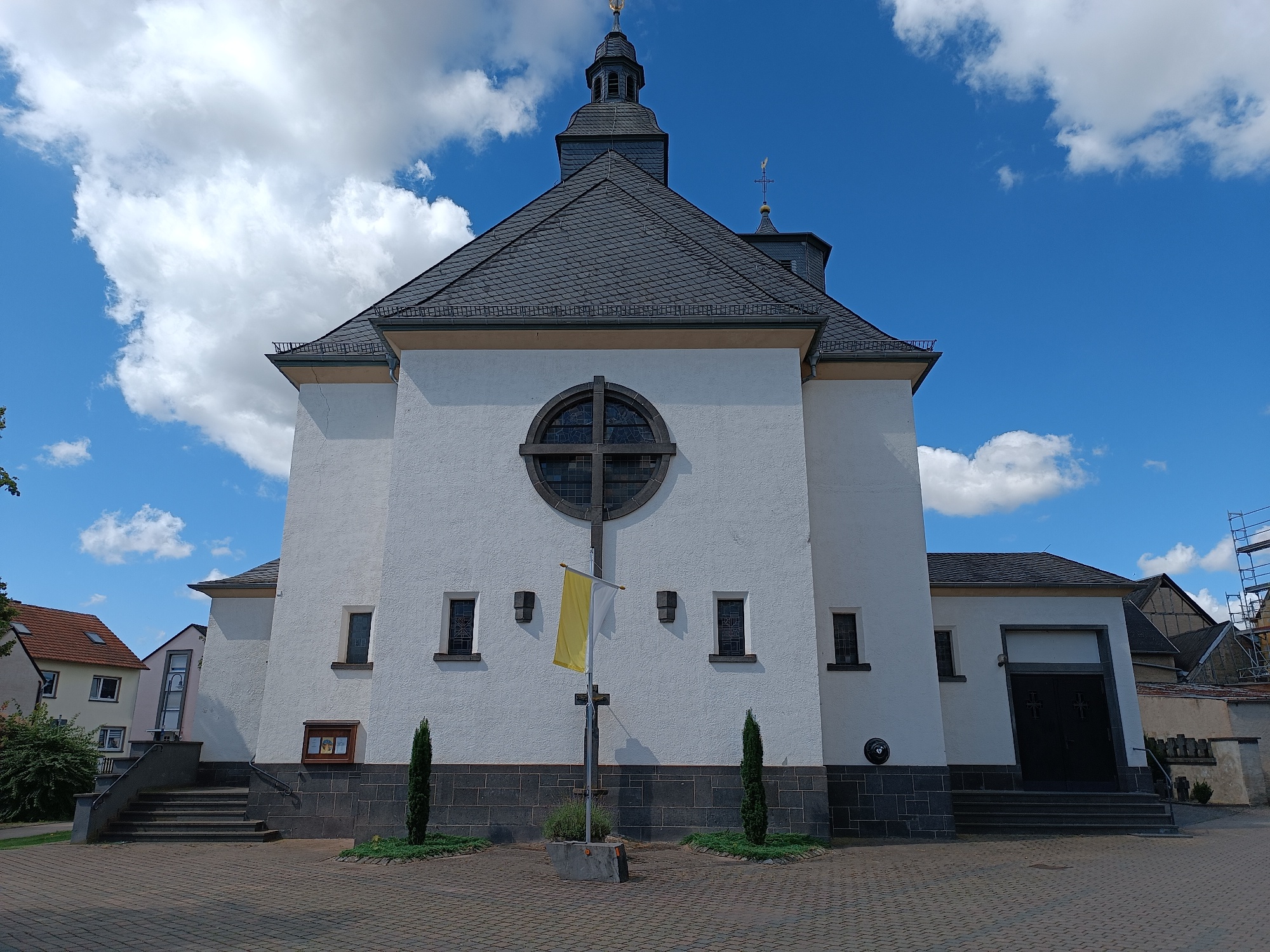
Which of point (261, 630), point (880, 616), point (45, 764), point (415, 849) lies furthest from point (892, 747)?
point (45, 764)

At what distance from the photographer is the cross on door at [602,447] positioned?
47.5 feet

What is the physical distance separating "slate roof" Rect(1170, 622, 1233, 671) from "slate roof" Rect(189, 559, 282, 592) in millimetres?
34235

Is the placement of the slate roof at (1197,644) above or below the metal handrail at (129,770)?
above

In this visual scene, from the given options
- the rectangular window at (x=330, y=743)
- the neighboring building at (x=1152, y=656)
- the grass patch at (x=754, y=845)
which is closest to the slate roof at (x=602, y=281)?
the rectangular window at (x=330, y=743)

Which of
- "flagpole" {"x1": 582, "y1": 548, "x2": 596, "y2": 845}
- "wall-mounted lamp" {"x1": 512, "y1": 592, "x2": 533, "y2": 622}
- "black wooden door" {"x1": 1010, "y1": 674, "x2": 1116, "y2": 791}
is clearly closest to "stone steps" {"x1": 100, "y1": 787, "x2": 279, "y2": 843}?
"wall-mounted lamp" {"x1": 512, "y1": 592, "x2": 533, "y2": 622}

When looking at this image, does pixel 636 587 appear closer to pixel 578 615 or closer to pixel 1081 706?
pixel 578 615

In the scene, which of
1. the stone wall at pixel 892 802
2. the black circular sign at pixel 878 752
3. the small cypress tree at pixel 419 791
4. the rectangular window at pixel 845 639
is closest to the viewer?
the small cypress tree at pixel 419 791

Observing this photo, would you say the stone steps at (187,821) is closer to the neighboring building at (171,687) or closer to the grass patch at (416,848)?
the neighboring building at (171,687)

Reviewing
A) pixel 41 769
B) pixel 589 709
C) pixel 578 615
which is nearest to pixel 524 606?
pixel 578 615

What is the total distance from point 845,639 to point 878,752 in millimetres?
2015

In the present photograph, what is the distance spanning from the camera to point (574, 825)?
11.0 meters

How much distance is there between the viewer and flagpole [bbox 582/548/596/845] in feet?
34.6

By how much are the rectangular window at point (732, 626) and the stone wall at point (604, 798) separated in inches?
73.1

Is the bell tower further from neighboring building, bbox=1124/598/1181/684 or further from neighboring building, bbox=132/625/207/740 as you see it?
neighboring building, bbox=1124/598/1181/684
